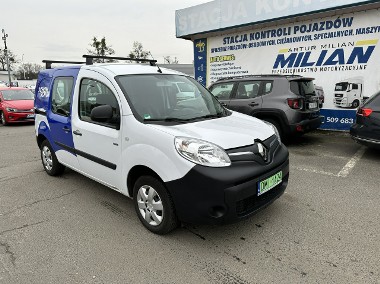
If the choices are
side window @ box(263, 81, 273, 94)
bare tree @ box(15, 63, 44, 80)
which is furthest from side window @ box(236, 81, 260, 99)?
bare tree @ box(15, 63, 44, 80)

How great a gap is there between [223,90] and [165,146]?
5.12 meters

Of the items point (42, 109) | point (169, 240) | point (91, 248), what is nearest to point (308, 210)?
point (169, 240)

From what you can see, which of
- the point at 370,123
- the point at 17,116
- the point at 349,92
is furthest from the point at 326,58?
the point at 17,116

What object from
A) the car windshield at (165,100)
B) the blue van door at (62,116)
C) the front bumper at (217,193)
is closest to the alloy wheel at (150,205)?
the front bumper at (217,193)

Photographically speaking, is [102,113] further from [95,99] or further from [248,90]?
[248,90]

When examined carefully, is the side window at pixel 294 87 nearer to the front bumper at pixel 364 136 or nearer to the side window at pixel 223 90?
the front bumper at pixel 364 136

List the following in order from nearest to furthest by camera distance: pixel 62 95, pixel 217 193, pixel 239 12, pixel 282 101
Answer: pixel 217 193, pixel 62 95, pixel 282 101, pixel 239 12

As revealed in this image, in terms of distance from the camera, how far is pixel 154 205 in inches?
118

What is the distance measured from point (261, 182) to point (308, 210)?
1197 millimetres

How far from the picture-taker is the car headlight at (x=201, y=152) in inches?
103

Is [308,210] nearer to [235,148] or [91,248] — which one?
[235,148]

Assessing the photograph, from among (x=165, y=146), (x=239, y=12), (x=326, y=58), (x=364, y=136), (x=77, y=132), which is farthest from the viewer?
(x=239, y=12)

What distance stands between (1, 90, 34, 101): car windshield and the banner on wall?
9.38 m

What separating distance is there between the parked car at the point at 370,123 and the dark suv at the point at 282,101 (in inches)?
43.3
